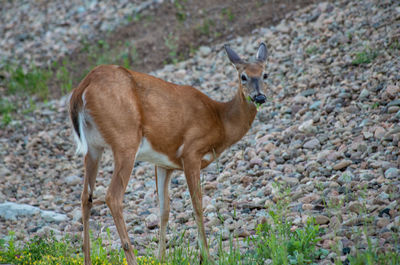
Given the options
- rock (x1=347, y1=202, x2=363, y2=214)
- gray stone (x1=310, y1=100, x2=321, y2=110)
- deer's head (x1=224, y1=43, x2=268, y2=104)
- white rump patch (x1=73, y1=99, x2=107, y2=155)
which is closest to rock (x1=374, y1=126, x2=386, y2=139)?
gray stone (x1=310, y1=100, x2=321, y2=110)

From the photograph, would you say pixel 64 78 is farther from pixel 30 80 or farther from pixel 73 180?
pixel 73 180

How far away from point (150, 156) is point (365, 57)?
175 inches

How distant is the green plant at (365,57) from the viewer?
8273 mm

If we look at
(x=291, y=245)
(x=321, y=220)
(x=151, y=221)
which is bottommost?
(x=291, y=245)

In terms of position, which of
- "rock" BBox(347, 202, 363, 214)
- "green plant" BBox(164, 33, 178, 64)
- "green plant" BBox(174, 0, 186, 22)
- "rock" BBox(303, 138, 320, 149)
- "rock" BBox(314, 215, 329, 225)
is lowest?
"rock" BBox(314, 215, 329, 225)

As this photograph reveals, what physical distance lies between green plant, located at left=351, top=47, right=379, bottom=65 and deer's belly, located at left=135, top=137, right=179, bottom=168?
4.13 m

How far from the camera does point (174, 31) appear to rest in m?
12.1

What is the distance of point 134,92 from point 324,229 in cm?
236

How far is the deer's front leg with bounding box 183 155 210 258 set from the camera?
5.32 m

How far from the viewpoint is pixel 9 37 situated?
14148 millimetres

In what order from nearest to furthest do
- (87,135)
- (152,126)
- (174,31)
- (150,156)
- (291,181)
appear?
(87,135)
(152,126)
(150,156)
(291,181)
(174,31)

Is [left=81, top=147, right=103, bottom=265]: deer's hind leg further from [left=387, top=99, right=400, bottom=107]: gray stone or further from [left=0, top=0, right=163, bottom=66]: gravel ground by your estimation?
[left=0, top=0, right=163, bottom=66]: gravel ground

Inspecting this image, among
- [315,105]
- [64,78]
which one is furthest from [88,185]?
[64,78]

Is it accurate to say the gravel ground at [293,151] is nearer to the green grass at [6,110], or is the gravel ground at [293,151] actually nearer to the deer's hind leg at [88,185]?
the green grass at [6,110]
